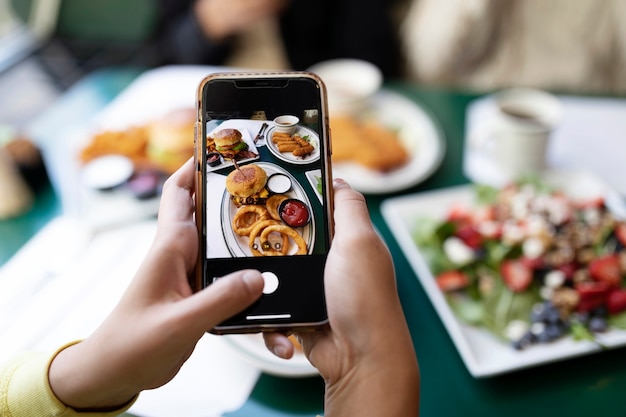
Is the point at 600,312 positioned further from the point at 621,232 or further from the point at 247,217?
the point at 247,217

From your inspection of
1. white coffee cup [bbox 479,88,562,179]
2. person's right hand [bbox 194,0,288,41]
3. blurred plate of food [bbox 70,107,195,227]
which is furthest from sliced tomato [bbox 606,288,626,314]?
person's right hand [bbox 194,0,288,41]

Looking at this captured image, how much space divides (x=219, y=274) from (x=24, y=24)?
146 centimetres

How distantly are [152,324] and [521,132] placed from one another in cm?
69

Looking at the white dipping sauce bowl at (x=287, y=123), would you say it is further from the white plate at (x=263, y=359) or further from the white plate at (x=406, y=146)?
the white plate at (x=406, y=146)

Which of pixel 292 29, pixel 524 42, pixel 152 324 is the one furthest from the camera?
pixel 292 29

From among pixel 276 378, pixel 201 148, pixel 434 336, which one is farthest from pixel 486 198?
pixel 201 148

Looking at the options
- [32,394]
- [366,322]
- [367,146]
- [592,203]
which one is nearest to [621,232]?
[592,203]

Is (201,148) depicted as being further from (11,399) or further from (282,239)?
(11,399)

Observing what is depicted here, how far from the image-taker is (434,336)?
64 cm

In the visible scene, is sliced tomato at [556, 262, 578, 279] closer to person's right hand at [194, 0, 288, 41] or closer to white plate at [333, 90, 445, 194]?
white plate at [333, 90, 445, 194]

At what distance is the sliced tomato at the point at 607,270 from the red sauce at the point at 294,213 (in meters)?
0.47

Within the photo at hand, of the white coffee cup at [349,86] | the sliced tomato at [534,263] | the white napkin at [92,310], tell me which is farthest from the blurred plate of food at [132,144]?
the sliced tomato at [534,263]

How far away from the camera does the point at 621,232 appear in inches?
29.0

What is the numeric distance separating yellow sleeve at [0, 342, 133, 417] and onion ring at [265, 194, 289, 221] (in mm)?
180
